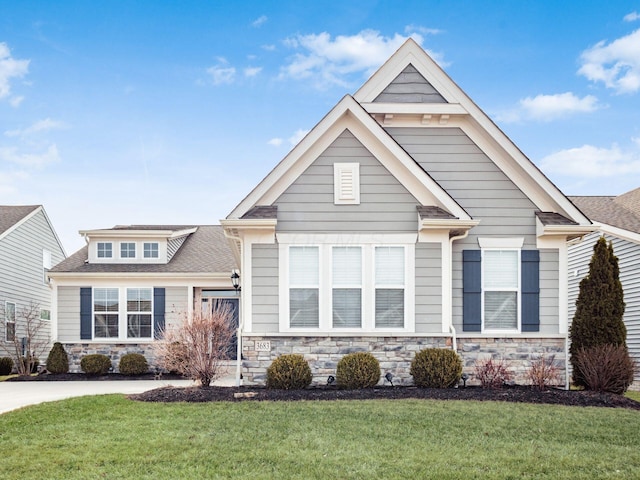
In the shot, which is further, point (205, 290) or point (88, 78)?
point (205, 290)

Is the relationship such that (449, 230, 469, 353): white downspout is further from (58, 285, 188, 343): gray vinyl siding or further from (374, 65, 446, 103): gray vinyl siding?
(58, 285, 188, 343): gray vinyl siding

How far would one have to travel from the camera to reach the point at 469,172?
13.6 metres

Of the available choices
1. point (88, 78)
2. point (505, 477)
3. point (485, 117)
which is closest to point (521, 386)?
point (485, 117)

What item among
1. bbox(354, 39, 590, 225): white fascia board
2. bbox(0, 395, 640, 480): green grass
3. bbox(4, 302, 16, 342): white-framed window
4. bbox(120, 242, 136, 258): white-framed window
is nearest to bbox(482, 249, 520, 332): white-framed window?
bbox(354, 39, 590, 225): white fascia board

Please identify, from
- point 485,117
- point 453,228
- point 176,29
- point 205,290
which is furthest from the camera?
point 205,290

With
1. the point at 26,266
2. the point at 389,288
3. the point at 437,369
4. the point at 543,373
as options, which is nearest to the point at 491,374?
the point at 543,373

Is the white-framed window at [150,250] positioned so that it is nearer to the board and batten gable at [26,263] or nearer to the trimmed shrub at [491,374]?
the board and batten gable at [26,263]

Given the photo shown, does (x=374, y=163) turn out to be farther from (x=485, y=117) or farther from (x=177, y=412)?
(x=177, y=412)

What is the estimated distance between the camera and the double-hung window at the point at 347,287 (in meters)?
12.6

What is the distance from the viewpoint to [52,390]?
1431 cm

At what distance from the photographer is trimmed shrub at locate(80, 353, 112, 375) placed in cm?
1850

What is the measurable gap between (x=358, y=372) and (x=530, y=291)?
3913 mm

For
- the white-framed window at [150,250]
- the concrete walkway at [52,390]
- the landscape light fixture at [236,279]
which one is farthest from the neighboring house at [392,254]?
the white-framed window at [150,250]

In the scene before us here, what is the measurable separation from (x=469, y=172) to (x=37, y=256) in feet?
61.1
